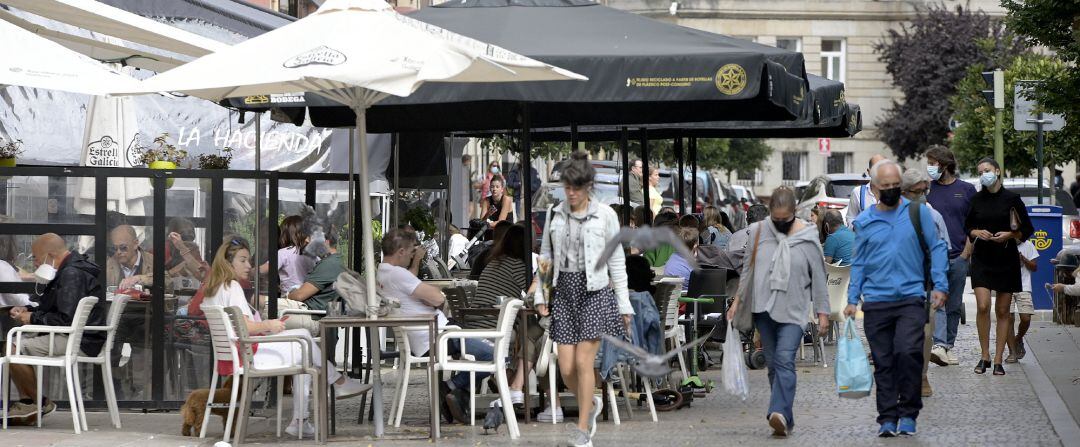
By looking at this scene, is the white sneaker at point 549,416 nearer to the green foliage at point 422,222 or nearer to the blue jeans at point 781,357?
the blue jeans at point 781,357

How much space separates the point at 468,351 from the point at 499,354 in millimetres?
507

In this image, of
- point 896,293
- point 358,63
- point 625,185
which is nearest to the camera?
point 358,63

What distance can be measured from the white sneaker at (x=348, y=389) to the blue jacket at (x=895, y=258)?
10.4 feet

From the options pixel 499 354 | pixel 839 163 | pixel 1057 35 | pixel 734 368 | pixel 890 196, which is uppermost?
pixel 839 163

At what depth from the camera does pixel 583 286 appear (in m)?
9.40

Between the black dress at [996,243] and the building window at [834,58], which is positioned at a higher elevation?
the building window at [834,58]

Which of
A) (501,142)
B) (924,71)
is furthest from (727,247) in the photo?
(924,71)

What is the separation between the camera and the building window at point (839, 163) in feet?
227

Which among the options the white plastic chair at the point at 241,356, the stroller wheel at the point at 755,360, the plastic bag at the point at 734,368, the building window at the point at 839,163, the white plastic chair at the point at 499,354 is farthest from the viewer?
the building window at the point at 839,163

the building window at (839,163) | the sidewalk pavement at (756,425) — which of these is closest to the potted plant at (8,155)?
the sidewalk pavement at (756,425)

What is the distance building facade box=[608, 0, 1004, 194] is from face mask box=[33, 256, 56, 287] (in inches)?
2273

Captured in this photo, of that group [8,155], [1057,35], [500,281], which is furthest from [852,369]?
[8,155]

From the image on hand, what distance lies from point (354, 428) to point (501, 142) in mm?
18134

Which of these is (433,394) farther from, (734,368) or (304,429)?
(734,368)
